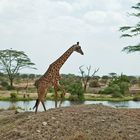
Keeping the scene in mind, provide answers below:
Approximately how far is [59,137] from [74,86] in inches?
1313

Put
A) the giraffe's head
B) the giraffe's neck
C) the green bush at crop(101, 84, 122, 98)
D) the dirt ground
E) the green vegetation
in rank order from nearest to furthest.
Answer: the dirt ground
the giraffe's neck
the giraffe's head
the green bush at crop(101, 84, 122, 98)
the green vegetation

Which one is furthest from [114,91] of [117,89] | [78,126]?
[78,126]

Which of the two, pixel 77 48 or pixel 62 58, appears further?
pixel 77 48

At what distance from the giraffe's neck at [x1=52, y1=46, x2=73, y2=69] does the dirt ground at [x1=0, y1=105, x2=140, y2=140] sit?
77.5 inches

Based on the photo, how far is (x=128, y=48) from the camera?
20.7 meters

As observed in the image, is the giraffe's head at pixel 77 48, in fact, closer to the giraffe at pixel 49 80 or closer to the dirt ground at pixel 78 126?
the giraffe at pixel 49 80

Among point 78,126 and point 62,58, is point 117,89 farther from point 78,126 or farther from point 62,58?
point 78,126

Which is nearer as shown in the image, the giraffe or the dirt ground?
the dirt ground

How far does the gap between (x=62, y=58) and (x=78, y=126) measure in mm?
3566

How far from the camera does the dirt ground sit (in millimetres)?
9445

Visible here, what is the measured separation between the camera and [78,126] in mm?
9914

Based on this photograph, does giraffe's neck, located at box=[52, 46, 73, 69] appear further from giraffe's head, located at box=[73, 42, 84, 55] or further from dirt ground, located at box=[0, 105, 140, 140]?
dirt ground, located at box=[0, 105, 140, 140]

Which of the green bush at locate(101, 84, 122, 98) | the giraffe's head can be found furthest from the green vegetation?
the giraffe's head

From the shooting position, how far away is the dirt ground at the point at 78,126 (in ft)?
31.0
